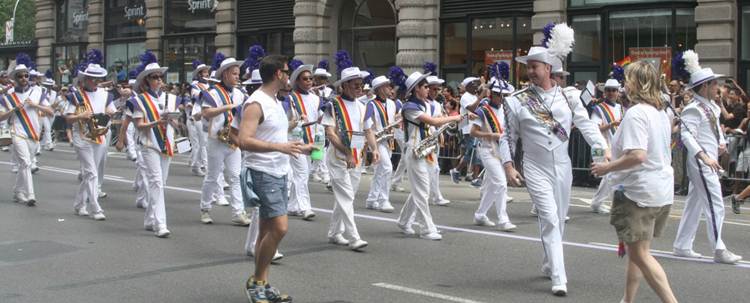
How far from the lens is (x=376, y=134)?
11.8 metres

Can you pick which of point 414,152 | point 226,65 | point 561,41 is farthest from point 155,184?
point 561,41

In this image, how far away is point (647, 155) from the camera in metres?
7.16

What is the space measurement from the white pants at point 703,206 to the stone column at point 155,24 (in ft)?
96.4

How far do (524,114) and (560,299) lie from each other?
1593 millimetres

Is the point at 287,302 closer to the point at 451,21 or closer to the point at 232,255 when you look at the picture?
the point at 232,255

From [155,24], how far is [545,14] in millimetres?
17694

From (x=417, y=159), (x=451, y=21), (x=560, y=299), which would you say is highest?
(x=451, y=21)

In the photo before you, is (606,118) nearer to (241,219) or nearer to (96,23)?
(241,219)

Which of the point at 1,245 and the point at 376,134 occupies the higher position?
the point at 376,134

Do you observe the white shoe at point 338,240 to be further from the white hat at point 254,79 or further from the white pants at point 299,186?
the white hat at point 254,79

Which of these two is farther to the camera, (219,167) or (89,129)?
(89,129)

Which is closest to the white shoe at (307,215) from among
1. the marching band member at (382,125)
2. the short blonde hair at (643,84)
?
the marching band member at (382,125)

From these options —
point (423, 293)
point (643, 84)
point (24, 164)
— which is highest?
point (643, 84)

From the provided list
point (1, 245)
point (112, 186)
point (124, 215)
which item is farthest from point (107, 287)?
point (112, 186)
